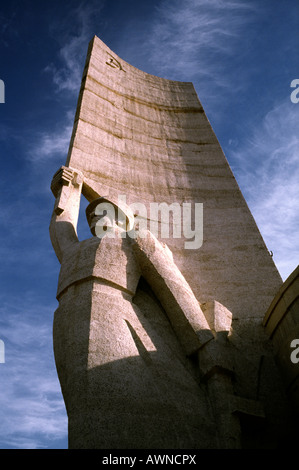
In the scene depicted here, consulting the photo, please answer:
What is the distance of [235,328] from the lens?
193 inches

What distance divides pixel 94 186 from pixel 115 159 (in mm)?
922

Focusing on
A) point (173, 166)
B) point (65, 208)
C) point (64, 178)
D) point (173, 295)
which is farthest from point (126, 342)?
point (173, 166)

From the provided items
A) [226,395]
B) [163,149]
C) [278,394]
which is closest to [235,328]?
[278,394]

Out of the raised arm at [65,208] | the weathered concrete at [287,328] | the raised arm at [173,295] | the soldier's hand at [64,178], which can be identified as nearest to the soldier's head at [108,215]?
the raised arm at [65,208]

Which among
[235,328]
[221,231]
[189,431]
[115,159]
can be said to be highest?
[115,159]

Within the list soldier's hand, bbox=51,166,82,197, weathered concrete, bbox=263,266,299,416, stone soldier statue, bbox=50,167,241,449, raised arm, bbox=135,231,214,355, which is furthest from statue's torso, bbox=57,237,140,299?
weathered concrete, bbox=263,266,299,416

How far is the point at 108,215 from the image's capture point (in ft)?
16.8

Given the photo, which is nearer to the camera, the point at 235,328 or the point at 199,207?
the point at 235,328

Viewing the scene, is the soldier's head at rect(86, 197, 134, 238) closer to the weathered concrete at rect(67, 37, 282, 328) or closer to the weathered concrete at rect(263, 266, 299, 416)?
the weathered concrete at rect(67, 37, 282, 328)

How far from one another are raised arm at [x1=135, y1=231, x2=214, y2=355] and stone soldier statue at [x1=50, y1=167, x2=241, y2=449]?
0.03 feet

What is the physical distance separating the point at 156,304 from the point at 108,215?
1.26 metres

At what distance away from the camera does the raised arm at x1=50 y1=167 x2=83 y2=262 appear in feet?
16.6

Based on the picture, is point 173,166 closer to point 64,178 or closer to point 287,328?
point 64,178
